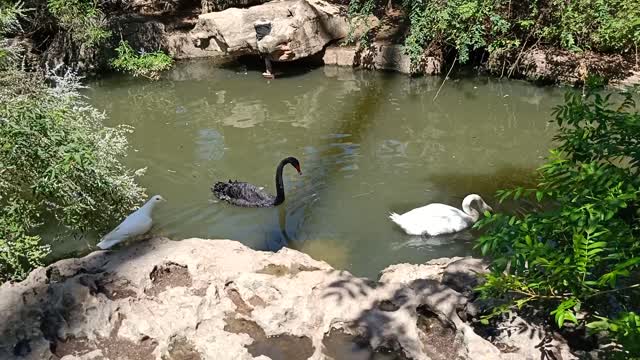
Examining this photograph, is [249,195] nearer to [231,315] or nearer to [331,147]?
[331,147]

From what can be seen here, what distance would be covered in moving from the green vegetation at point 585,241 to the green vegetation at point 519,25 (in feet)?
27.7

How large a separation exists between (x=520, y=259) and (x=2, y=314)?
10.7 feet

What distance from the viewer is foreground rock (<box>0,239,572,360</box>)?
11.8 ft

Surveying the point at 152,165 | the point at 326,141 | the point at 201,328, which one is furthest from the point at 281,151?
the point at 201,328

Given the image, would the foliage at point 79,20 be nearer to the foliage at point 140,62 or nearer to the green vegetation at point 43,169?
the foliage at point 140,62

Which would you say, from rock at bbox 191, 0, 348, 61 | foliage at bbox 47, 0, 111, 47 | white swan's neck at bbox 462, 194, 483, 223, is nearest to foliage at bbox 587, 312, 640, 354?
white swan's neck at bbox 462, 194, 483, 223

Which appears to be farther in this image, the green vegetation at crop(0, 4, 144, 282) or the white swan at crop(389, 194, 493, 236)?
the white swan at crop(389, 194, 493, 236)

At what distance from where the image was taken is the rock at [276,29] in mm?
12266

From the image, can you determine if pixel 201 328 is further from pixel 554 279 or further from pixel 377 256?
pixel 377 256

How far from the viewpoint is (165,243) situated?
15.3 ft

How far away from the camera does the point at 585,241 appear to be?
2.72 metres

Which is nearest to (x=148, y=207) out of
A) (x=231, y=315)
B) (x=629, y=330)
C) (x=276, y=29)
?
Answer: (x=231, y=315)

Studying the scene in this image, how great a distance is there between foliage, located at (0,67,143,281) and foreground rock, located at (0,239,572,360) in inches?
37.2

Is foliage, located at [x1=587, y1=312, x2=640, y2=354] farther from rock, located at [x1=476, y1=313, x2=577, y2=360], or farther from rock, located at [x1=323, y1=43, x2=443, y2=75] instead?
rock, located at [x1=323, y1=43, x2=443, y2=75]
